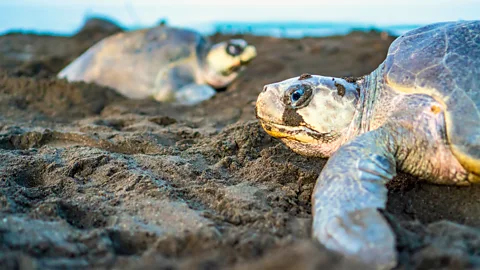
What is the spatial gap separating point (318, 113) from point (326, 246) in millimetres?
759

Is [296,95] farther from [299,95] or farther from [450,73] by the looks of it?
[450,73]

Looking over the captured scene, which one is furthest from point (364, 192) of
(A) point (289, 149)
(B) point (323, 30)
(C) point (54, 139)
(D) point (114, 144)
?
(B) point (323, 30)

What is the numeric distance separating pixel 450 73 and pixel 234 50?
333cm

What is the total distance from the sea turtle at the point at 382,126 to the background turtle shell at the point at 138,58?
9.19ft

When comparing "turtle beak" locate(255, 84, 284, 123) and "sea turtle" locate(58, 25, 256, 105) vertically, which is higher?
"turtle beak" locate(255, 84, 284, 123)

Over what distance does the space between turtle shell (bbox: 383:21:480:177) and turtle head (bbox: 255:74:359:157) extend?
20 cm

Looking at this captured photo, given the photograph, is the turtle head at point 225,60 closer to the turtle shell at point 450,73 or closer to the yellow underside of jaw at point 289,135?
the yellow underside of jaw at point 289,135

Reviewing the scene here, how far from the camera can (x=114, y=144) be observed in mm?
2293

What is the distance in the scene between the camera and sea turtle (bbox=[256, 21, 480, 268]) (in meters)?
1.26

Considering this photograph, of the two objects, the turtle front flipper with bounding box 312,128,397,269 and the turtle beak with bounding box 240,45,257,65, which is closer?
the turtle front flipper with bounding box 312,128,397,269

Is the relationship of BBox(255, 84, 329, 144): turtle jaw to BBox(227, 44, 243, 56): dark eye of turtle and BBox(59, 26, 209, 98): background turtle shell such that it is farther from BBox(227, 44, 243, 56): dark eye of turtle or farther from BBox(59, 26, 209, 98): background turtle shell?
BBox(227, 44, 243, 56): dark eye of turtle

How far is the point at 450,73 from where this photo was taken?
1609 mm

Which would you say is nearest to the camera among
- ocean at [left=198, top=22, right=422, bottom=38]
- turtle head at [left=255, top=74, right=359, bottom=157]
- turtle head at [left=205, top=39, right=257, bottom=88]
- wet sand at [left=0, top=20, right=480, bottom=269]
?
wet sand at [left=0, top=20, right=480, bottom=269]

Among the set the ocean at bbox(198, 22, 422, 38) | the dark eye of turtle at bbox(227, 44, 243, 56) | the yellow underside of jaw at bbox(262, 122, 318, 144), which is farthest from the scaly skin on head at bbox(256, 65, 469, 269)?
the ocean at bbox(198, 22, 422, 38)
